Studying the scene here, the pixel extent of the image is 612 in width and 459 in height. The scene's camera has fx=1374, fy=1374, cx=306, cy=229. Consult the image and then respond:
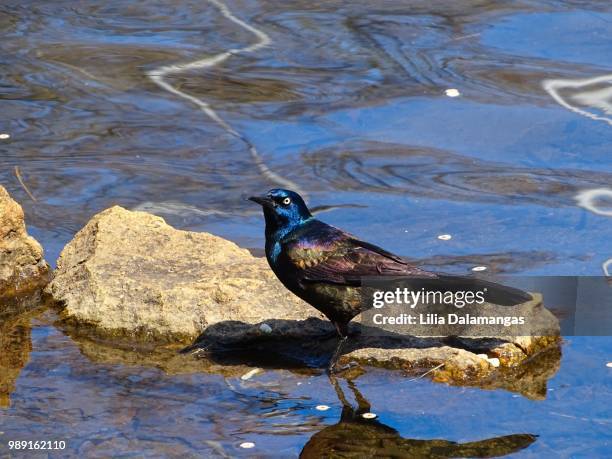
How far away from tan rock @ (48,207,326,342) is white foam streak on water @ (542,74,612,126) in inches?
149

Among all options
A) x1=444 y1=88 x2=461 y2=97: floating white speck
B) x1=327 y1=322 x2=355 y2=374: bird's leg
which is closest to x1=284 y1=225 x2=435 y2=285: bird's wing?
x1=327 y1=322 x2=355 y2=374: bird's leg

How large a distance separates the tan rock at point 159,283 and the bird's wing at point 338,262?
19.3 inches

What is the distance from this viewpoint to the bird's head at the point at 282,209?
6148mm

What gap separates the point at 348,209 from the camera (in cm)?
860

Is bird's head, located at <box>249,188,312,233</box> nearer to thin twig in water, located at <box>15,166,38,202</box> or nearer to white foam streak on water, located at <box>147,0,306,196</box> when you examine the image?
white foam streak on water, located at <box>147,0,306,196</box>

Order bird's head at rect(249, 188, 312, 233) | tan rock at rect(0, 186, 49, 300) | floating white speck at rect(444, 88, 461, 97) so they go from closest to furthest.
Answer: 1. bird's head at rect(249, 188, 312, 233)
2. tan rock at rect(0, 186, 49, 300)
3. floating white speck at rect(444, 88, 461, 97)

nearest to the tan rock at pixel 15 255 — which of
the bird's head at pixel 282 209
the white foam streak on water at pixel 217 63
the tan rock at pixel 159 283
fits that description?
the tan rock at pixel 159 283

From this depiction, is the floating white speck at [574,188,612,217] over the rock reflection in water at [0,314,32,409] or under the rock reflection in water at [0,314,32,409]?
over

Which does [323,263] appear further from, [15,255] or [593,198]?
[593,198]

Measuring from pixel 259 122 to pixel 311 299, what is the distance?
171 inches

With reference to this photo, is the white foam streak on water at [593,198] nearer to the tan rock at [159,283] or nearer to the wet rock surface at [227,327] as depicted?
the wet rock surface at [227,327]

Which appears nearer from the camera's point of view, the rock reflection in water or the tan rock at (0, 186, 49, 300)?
the rock reflection in water

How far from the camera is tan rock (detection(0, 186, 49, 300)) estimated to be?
6930mm

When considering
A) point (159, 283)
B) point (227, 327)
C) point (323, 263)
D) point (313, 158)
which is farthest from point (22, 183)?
point (323, 263)
